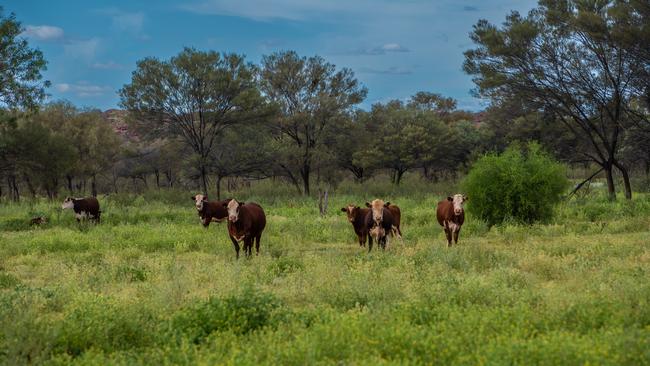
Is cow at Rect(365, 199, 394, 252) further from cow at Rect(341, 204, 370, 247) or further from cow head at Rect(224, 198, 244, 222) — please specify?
cow head at Rect(224, 198, 244, 222)

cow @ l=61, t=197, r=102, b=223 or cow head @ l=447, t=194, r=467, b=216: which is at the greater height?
cow @ l=61, t=197, r=102, b=223

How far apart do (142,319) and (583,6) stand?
28630 mm

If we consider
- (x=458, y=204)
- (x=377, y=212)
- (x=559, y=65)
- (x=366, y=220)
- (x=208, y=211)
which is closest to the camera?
(x=377, y=212)

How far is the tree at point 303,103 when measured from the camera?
4503 centimetres

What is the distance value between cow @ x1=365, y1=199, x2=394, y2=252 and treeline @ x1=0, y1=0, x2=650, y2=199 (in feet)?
58.0

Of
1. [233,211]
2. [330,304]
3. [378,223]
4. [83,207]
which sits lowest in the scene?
[330,304]

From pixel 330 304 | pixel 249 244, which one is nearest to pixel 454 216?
pixel 249 244

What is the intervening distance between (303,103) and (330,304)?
37373 mm

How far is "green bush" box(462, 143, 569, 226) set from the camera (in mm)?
21656

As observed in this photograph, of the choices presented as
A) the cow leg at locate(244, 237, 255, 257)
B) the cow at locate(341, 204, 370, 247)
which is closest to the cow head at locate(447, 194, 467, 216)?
the cow at locate(341, 204, 370, 247)

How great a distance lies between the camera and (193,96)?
40812mm

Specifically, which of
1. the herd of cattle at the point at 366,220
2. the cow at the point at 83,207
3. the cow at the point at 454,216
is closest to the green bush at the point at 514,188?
the herd of cattle at the point at 366,220

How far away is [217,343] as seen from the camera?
22.6 feet

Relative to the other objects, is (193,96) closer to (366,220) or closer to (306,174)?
(306,174)
